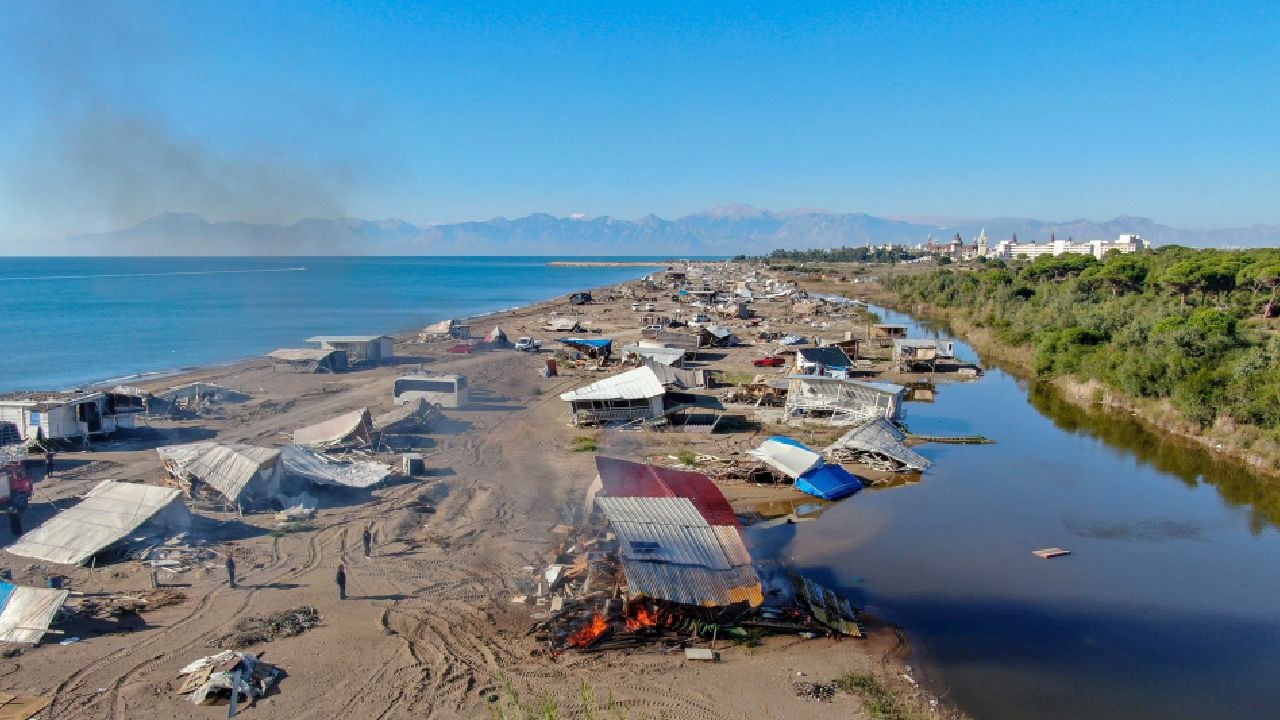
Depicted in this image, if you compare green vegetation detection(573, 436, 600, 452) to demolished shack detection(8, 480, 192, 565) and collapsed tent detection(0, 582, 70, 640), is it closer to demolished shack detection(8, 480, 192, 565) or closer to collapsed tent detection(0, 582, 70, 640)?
demolished shack detection(8, 480, 192, 565)

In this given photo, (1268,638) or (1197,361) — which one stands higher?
(1197,361)

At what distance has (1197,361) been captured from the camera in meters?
33.3

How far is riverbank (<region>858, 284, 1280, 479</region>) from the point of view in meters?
27.6

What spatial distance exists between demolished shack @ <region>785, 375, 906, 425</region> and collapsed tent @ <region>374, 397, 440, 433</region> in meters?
13.9

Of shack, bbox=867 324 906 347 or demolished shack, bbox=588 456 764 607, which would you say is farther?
shack, bbox=867 324 906 347

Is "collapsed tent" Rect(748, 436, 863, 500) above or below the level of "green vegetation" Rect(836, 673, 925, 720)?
above

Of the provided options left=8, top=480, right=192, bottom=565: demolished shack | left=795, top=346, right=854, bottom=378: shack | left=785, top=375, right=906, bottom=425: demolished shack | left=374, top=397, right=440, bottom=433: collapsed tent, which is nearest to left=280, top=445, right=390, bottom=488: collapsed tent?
left=8, top=480, right=192, bottom=565: demolished shack

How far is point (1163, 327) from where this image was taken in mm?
38188

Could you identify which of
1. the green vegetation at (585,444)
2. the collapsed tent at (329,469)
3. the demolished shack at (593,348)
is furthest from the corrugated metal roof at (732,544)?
the demolished shack at (593,348)

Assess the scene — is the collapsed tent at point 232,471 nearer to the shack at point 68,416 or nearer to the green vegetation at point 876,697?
the shack at point 68,416

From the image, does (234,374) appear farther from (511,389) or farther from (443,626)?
(443,626)

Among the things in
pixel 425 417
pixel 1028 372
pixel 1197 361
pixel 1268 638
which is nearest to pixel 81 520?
pixel 425 417

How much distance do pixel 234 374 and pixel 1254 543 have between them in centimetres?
4325

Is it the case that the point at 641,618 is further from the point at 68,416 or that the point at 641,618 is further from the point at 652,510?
the point at 68,416
